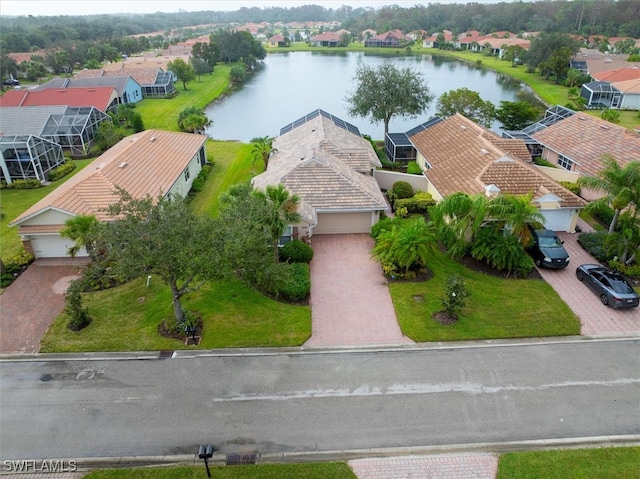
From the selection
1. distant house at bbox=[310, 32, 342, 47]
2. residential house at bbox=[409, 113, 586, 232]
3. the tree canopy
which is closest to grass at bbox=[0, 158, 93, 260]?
residential house at bbox=[409, 113, 586, 232]

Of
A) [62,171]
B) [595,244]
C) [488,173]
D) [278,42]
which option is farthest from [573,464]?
[278,42]

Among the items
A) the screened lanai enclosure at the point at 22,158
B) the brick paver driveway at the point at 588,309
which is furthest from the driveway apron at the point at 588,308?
the screened lanai enclosure at the point at 22,158

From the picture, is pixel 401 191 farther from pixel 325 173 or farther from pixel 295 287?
pixel 295 287

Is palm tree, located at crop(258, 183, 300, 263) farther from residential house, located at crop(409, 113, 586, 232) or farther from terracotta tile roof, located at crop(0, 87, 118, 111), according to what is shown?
terracotta tile roof, located at crop(0, 87, 118, 111)

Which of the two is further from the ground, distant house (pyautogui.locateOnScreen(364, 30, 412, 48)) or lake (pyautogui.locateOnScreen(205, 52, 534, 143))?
distant house (pyautogui.locateOnScreen(364, 30, 412, 48))

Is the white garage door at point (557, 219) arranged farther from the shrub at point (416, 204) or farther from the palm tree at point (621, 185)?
the shrub at point (416, 204)
